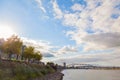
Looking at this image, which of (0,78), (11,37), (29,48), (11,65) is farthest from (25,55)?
(0,78)

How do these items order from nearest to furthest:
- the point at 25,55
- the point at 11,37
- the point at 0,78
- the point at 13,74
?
the point at 0,78
the point at 13,74
the point at 11,37
the point at 25,55

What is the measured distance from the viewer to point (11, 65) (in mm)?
36750

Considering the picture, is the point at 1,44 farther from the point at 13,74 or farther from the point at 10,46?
the point at 13,74

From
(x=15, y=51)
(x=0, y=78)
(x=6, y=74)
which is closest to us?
(x=0, y=78)

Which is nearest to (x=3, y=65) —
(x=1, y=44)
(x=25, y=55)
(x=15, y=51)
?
(x=15, y=51)

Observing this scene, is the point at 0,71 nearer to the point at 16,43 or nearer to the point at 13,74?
the point at 13,74

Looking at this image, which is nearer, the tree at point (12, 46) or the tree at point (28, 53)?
the tree at point (12, 46)

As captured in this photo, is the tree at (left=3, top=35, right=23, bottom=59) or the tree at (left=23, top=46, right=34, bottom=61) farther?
the tree at (left=23, top=46, right=34, bottom=61)

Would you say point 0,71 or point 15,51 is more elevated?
point 15,51

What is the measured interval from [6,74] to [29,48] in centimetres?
8035

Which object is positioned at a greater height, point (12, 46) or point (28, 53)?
point (28, 53)

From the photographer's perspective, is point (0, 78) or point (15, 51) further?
point (15, 51)

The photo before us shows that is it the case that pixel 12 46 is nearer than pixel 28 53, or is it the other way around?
pixel 12 46

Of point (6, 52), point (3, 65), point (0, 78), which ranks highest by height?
point (6, 52)
